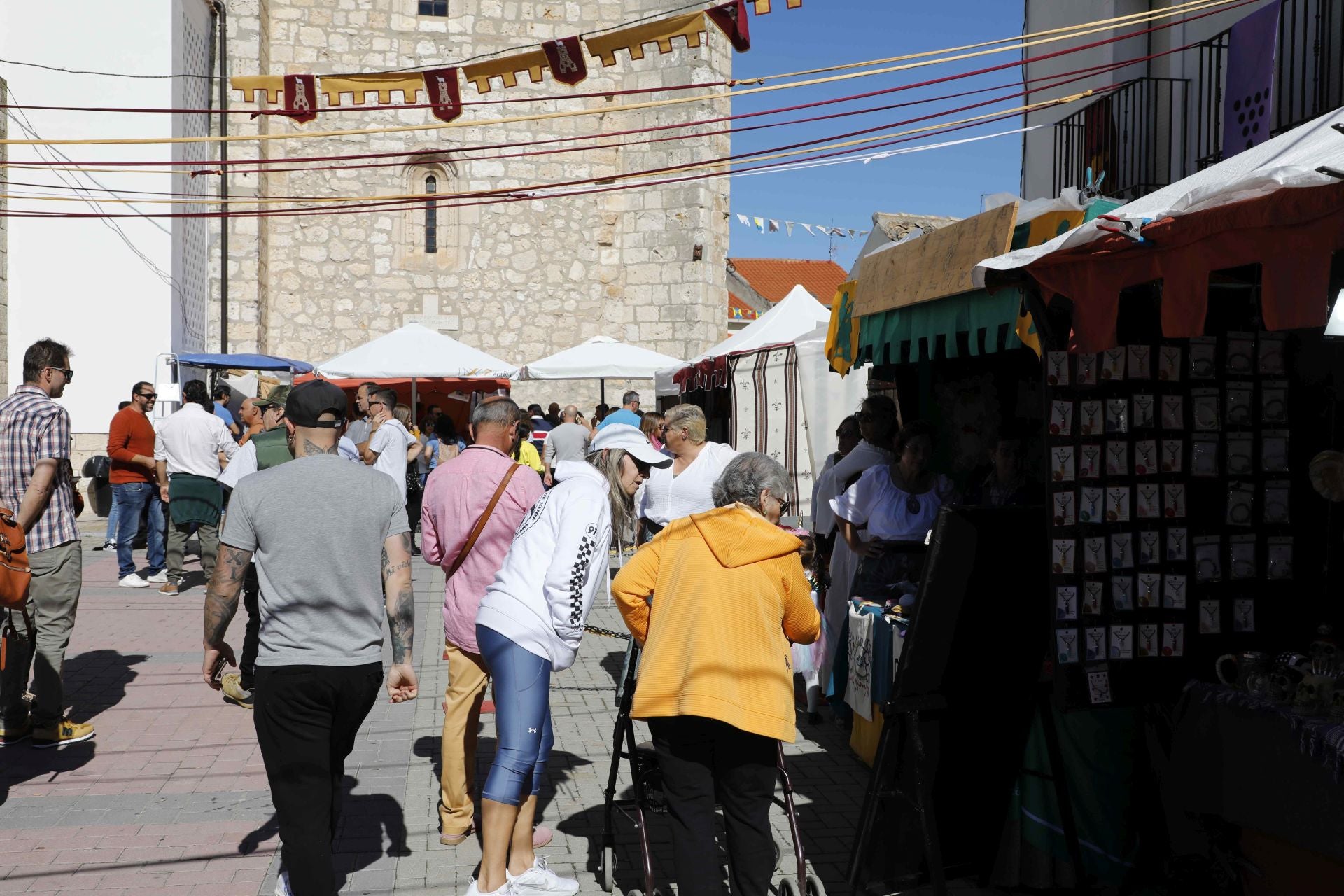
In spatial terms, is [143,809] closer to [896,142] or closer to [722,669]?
[722,669]

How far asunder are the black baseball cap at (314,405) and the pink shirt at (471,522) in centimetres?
96

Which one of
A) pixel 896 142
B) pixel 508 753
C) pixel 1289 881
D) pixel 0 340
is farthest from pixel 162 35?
pixel 1289 881

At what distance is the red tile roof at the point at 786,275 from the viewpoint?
5441 centimetres

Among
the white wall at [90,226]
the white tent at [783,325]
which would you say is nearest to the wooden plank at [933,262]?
the white tent at [783,325]

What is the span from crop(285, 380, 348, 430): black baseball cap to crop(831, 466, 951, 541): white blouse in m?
2.83

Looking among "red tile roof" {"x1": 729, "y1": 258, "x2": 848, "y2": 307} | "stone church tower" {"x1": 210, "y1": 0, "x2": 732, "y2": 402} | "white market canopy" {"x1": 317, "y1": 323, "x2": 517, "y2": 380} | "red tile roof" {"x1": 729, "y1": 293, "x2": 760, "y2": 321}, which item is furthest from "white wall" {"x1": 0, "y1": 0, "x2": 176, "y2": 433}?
"red tile roof" {"x1": 729, "y1": 258, "x2": 848, "y2": 307}

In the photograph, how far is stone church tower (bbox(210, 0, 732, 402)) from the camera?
2155 centimetres

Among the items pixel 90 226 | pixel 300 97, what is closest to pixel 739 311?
pixel 90 226

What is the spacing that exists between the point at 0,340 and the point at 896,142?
43.8ft

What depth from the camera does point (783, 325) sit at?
10727 mm

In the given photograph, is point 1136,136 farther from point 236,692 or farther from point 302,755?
point 302,755

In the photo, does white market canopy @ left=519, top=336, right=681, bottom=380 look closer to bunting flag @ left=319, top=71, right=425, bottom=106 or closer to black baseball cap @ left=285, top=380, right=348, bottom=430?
bunting flag @ left=319, top=71, right=425, bottom=106

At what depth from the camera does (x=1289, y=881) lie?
11.8 feet

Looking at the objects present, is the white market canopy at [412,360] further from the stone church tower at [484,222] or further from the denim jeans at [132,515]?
the stone church tower at [484,222]
